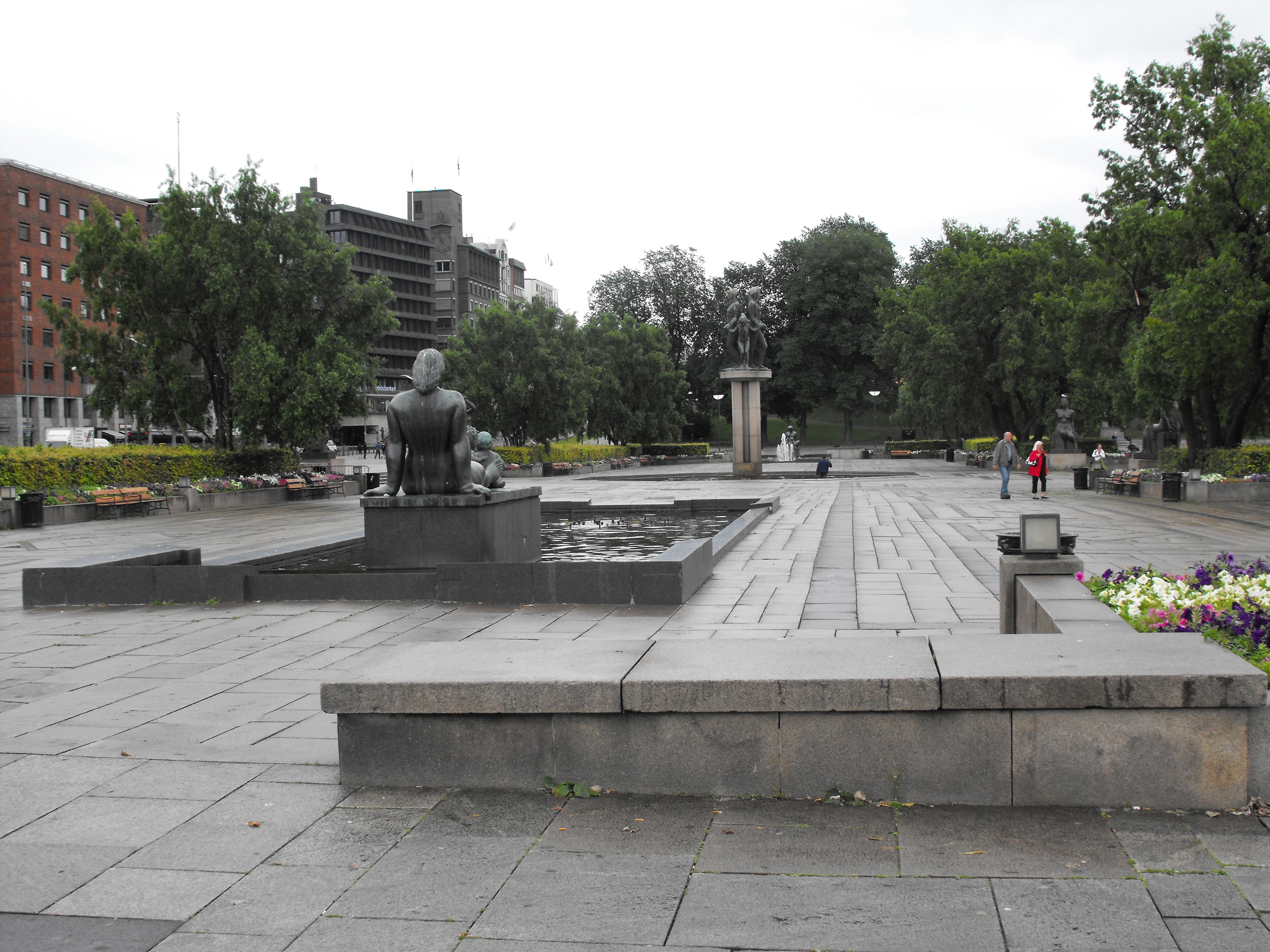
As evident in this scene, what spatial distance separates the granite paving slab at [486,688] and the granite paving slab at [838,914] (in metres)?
1.02

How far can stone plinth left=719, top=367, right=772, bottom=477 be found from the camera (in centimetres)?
3650

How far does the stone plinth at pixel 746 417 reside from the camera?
36.5 m

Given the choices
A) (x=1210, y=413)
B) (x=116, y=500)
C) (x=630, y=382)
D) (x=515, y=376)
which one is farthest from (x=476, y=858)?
(x=630, y=382)

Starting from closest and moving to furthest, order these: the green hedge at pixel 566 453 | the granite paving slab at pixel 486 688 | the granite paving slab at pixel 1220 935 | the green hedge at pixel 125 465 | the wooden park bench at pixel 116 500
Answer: the granite paving slab at pixel 1220 935 → the granite paving slab at pixel 486 688 → the green hedge at pixel 125 465 → the wooden park bench at pixel 116 500 → the green hedge at pixel 566 453

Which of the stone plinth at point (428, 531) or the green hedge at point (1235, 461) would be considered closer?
the stone plinth at point (428, 531)

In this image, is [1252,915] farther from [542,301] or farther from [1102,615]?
[542,301]

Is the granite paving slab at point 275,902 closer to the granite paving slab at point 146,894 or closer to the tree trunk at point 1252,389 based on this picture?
the granite paving slab at point 146,894

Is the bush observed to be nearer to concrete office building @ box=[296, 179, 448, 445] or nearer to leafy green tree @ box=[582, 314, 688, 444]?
leafy green tree @ box=[582, 314, 688, 444]

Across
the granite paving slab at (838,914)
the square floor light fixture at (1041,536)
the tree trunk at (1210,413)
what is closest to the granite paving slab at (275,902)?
the granite paving slab at (838,914)

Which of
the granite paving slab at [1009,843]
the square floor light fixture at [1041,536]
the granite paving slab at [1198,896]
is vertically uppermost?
the square floor light fixture at [1041,536]

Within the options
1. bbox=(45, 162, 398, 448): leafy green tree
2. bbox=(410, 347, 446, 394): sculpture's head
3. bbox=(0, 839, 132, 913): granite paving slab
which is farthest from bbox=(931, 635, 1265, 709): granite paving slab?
bbox=(45, 162, 398, 448): leafy green tree

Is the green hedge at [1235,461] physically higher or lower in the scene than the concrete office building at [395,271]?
lower

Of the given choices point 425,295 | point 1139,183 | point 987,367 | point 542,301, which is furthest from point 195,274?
point 425,295

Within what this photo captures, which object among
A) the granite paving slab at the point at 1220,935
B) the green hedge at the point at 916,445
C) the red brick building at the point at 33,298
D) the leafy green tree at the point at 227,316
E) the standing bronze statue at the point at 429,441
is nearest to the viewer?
the granite paving slab at the point at 1220,935
